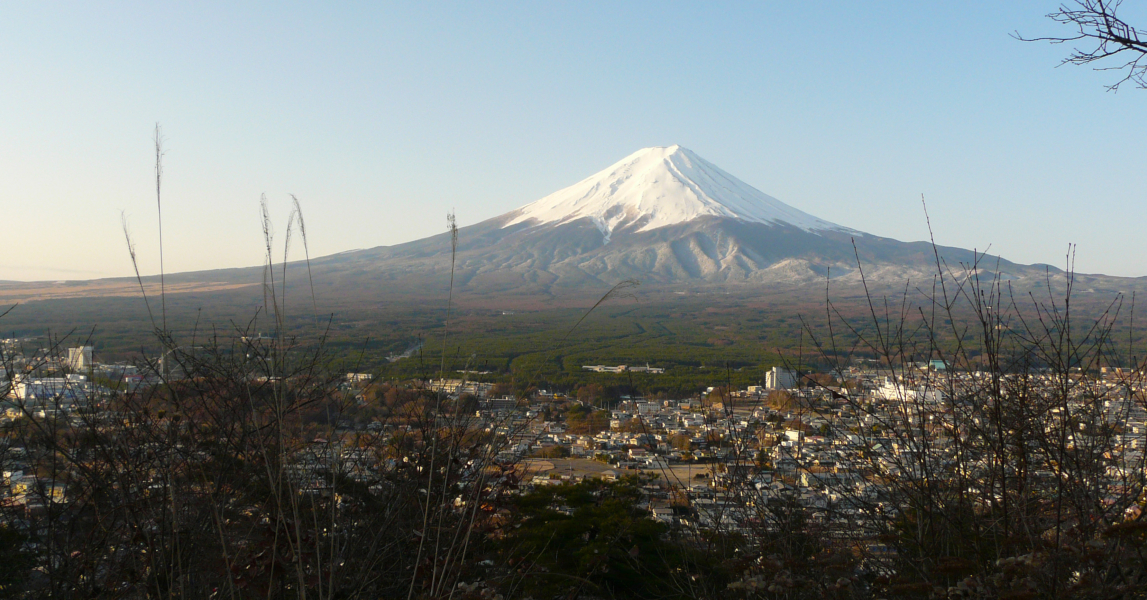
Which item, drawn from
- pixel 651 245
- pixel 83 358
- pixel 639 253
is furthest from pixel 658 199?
pixel 83 358

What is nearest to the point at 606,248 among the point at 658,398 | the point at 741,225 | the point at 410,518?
the point at 741,225

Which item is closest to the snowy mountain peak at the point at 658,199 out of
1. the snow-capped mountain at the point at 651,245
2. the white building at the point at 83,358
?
the snow-capped mountain at the point at 651,245

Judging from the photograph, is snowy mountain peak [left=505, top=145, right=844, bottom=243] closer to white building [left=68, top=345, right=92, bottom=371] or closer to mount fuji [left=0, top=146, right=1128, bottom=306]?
mount fuji [left=0, top=146, right=1128, bottom=306]

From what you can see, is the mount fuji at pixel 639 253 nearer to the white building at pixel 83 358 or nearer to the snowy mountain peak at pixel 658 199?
the snowy mountain peak at pixel 658 199

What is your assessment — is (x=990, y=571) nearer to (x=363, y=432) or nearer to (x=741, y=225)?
(x=363, y=432)

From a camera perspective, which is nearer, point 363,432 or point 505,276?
point 363,432

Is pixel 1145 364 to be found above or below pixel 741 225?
below

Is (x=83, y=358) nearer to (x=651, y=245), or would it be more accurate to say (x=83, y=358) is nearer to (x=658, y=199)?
(x=651, y=245)

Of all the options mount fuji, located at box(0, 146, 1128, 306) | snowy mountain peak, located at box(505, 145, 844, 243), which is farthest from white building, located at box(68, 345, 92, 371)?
snowy mountain peak, located at box(505, 145, 844, 243)

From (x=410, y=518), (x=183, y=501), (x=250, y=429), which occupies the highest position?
(x=250, y=429)
